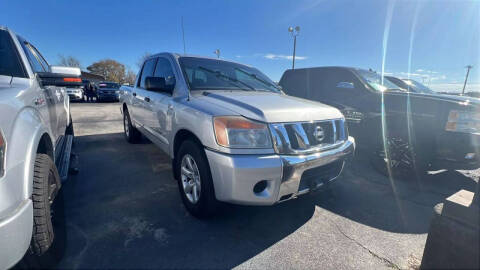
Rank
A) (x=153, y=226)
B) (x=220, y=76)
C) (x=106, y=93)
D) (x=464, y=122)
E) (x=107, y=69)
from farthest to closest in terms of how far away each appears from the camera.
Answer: (x=107, y=69) → (x=106, y=93) → (x=220, y=76) → (x=464, y=122) → (x=153, y=226)

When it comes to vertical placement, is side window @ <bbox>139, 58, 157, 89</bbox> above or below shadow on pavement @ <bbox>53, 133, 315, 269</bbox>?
above

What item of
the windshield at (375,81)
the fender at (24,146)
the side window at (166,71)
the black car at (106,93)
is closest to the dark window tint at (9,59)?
the fender at (24,146)

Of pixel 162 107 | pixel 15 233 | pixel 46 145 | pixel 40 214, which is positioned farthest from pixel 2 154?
pixel 162 107

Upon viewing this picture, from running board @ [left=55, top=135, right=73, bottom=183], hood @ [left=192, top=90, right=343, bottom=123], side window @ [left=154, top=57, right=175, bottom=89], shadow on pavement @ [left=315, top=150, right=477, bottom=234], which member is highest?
side window @ [left=154, top=57, right=175, bottom=89]

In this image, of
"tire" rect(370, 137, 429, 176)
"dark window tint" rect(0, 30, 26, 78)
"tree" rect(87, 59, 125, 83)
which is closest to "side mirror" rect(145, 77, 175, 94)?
"dark window tint" rect(0, 30, 26, 78)

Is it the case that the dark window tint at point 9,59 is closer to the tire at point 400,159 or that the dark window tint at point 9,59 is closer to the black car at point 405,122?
the black car at point 405,122

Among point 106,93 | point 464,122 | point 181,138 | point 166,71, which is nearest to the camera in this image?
point 181,138

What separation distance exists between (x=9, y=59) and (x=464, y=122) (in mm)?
5162

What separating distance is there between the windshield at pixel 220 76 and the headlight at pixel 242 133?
3.21ft

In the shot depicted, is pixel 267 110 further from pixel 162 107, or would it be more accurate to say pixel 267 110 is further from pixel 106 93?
pixel 106 93

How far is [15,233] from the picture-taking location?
1.17m

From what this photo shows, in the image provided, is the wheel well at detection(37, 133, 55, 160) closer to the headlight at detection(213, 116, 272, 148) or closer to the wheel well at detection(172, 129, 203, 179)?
the wheel well at detection(172, 129, 203, 179)

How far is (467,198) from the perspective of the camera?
1.56 m

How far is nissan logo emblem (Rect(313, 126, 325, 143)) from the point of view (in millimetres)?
2240
